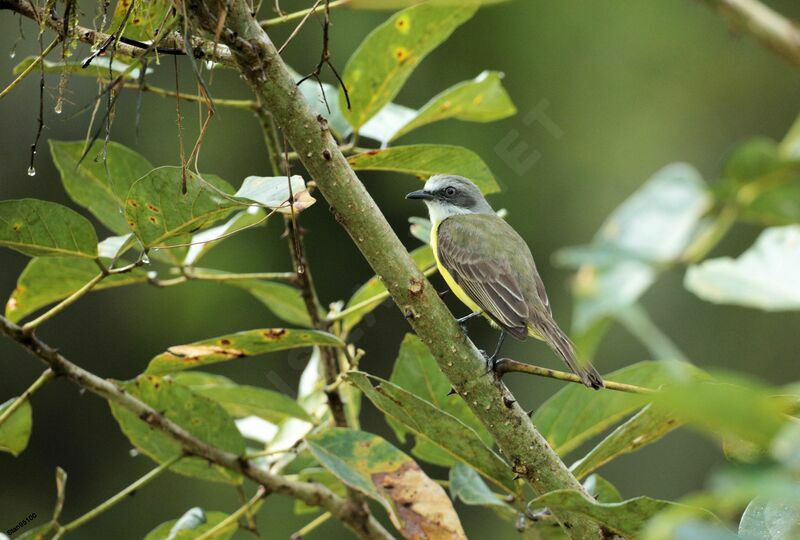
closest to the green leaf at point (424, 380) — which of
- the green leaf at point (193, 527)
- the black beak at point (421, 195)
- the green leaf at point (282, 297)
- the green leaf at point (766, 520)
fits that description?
the green leaf at point (282, 297)

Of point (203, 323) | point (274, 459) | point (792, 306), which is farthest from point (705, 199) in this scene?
point (203, 323)

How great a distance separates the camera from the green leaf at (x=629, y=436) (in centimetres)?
191

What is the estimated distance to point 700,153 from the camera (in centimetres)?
782

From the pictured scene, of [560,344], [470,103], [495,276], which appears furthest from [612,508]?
[495,276]

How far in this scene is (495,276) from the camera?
3707 mm

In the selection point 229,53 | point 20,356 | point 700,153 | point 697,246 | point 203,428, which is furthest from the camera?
point 700,153

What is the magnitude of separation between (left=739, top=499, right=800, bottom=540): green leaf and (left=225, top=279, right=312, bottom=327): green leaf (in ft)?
4.55

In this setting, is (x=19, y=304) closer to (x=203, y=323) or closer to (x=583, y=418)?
(x=583, y=418)

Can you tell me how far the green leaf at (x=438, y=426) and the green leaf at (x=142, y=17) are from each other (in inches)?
33.5

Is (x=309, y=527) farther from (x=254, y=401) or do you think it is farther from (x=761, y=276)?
(x=761, y=276)

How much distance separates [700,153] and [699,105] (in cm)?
52

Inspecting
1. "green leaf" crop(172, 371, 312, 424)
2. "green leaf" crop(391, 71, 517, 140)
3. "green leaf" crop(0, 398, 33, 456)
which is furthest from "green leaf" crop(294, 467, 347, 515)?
"green leaf" crop(391, 71, 517, 140)

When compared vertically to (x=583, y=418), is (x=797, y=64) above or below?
above

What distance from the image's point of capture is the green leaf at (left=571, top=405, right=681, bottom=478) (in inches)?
75.0
